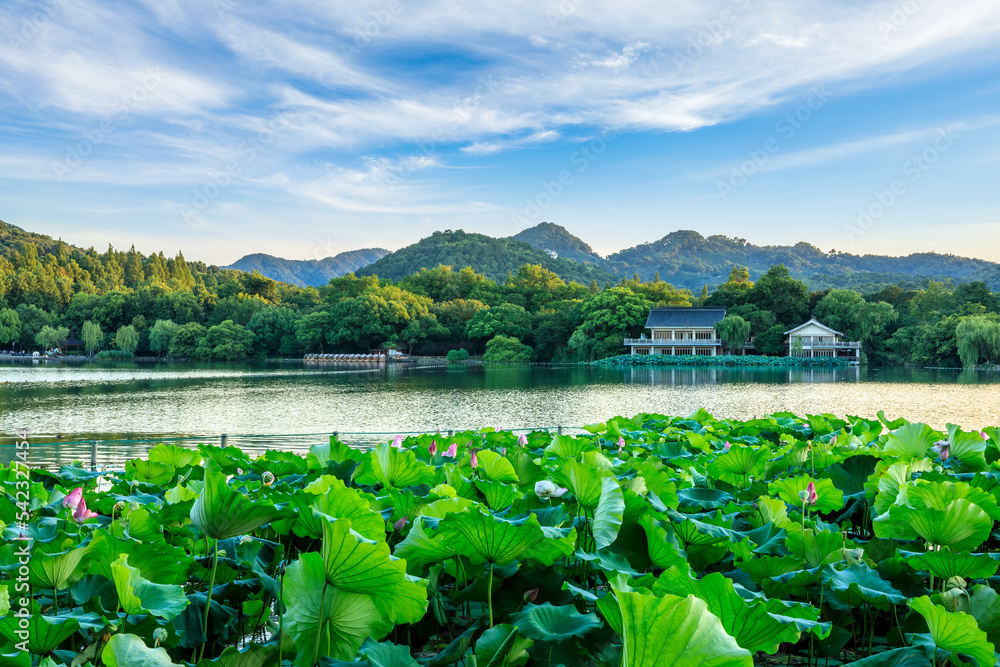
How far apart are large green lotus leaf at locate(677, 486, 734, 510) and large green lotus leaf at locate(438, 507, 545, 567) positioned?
3.16 ft

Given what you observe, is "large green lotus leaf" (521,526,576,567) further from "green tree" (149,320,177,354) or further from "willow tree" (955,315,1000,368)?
"green tree" (149,320,177,354)

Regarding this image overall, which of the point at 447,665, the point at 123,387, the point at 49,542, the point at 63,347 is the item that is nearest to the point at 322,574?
the point at 447,665

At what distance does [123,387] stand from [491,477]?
2998 centimetres

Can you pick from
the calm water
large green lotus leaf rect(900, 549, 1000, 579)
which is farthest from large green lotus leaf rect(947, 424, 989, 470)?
the calm water

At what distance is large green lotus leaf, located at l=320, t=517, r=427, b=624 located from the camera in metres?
0.89

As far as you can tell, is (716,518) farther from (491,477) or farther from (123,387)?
(123,387)

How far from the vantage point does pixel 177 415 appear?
1864 centimetres

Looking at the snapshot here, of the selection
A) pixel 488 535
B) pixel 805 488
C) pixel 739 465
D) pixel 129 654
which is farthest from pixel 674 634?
pixel 739 465

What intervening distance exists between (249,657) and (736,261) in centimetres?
18372

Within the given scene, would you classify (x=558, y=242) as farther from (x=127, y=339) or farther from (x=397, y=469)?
(x=397, y=469)

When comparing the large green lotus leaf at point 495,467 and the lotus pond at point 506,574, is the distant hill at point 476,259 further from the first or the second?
the lotus pond at point 506,574

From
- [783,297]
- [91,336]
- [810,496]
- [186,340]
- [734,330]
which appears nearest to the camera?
[810,496]

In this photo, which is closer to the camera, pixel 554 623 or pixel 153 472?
pixel 554 623

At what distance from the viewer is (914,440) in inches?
106
